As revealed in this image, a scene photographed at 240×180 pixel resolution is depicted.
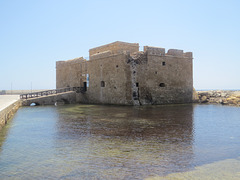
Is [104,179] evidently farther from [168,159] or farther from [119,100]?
[119,100]

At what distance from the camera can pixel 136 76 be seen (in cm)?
1919

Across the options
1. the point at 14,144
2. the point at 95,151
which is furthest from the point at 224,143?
the point at 14,144

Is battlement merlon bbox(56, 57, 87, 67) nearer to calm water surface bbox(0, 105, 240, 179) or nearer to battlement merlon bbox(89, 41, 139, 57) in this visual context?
battlement merlon bbox(89, 41, 139, 57)

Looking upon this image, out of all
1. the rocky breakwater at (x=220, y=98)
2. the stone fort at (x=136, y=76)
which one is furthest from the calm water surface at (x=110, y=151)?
the rocky breakwater at (x=220, y=98)

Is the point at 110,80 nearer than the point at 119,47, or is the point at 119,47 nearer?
the point at 110,80

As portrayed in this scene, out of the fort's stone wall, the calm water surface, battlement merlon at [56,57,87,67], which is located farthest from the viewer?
battlement merlon at [56,57,87,67]

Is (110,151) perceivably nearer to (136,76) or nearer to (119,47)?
(136,76)

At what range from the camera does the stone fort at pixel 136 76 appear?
62.9ft

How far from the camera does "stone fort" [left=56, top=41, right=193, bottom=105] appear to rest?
62.9 feet

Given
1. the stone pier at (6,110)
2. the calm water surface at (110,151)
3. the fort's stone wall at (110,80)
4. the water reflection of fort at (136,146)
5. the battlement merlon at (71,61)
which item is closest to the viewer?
the calm water surface at (110,151)

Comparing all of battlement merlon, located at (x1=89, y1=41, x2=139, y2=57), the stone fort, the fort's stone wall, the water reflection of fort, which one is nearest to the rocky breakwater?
the stone fort

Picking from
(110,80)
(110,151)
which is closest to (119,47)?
(110,80)

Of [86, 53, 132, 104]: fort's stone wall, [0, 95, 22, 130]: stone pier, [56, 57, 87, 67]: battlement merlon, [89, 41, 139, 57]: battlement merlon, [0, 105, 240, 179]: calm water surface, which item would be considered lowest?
[0, 105, 240, 179]: calm water surface

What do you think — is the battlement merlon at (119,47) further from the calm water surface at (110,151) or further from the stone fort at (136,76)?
the calm water surface at (110,151)
